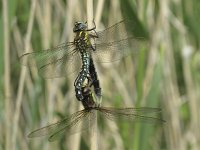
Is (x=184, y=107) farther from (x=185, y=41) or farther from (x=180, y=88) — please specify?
(x=185, y=41)

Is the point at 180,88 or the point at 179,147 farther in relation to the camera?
the point at 180,88

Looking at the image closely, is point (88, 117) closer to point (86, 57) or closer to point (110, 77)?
point (86, 57)

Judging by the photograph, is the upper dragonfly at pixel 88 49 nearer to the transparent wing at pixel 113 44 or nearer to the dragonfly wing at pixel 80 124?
the transparent wing at pixel 113 44

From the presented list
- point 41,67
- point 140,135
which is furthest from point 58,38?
point 41,67

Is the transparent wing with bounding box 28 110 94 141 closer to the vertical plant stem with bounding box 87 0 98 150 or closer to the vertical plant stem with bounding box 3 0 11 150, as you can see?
the vertical plant stem with bounding box 87 0 98 150

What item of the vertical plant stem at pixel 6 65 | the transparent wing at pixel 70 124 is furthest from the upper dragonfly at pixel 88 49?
the vertical plant stem at pixel 6 65

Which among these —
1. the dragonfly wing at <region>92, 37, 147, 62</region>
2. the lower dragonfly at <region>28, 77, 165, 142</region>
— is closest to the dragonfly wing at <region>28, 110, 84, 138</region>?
the lower dragonfly at <region>28, 77, 165, 142</region>
